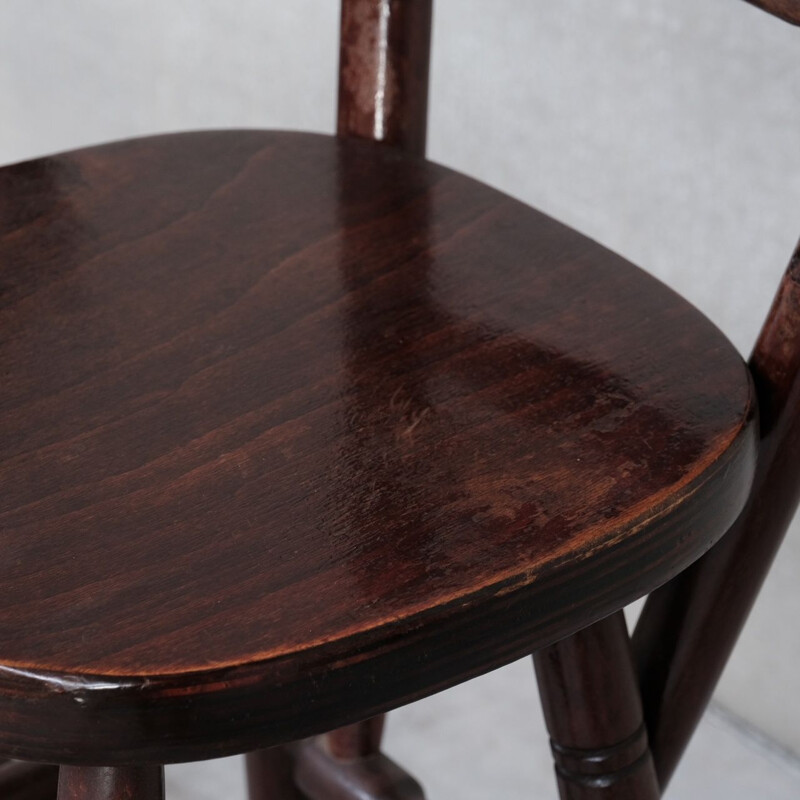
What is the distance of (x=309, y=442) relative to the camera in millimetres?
444

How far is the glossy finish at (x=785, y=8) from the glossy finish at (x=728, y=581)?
9 centimetres

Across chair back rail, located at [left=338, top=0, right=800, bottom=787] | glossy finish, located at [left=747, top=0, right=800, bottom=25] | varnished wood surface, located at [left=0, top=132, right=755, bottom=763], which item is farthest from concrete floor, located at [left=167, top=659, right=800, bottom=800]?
glossy finish, located at [left=747, top=0, right=800, bottom=25]

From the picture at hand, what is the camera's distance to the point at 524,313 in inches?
21.0

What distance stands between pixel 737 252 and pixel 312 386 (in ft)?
1.52

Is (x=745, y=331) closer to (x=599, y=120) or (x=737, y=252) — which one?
(x=737, y=252)

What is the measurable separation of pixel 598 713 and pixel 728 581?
76 mm

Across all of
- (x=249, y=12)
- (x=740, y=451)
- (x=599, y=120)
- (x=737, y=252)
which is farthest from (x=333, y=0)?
(x=740, y=451)

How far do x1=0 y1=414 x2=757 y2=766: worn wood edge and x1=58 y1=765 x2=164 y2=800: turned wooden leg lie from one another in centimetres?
6

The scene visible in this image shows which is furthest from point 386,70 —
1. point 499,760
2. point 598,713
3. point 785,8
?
point 499,760

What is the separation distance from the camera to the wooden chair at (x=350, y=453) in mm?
361

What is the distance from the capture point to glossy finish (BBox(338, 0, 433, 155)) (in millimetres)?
657

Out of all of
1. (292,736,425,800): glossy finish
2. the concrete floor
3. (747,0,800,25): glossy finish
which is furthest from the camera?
the concrete floor

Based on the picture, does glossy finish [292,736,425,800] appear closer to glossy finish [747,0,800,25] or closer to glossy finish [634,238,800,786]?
glossy finish [634,238,800,786]

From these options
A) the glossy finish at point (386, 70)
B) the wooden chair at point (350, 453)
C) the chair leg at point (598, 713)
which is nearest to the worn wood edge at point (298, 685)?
the wooden chair at point (350, 453)
